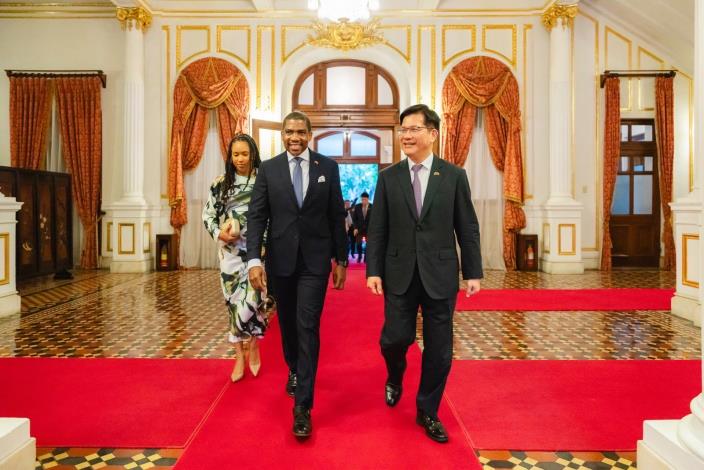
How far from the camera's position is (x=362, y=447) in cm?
214

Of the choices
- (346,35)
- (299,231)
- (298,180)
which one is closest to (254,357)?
(299,231)

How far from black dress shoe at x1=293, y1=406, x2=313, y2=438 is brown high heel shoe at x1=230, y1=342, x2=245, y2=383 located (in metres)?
0.83

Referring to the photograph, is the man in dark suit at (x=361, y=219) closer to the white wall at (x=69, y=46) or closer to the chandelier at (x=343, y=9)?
the chandelier at (x=343, y=9)

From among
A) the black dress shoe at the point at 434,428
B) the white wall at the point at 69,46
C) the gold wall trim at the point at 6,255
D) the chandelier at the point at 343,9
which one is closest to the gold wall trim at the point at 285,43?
the chandelier at the point at 343,9

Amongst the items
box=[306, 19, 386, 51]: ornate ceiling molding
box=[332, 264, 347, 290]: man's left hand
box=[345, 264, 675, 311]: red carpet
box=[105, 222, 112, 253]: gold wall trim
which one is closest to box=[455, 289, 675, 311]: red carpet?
box=[345, 264, 675, 311]: red carpet

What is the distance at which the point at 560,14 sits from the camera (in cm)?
816

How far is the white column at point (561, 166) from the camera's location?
8125 millimetres

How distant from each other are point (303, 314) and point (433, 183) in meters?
0.84

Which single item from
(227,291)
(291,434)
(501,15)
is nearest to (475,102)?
(501,15)

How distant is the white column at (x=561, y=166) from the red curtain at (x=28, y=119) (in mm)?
8269

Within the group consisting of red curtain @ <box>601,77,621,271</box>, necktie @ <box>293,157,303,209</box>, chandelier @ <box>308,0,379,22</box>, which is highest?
chandelier @ <box>308,0,379,22</box>

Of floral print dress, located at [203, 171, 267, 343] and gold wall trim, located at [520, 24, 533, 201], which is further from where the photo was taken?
gold wall trim, located at [520, 24, 533, 201]

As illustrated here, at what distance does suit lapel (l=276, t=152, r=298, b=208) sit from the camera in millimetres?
2449

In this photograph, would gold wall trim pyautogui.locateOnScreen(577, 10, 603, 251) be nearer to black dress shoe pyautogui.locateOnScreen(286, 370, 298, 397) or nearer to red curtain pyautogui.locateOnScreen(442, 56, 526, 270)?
red curtain pyautogui.locateOnScreen(442, 56, 526, 270)
